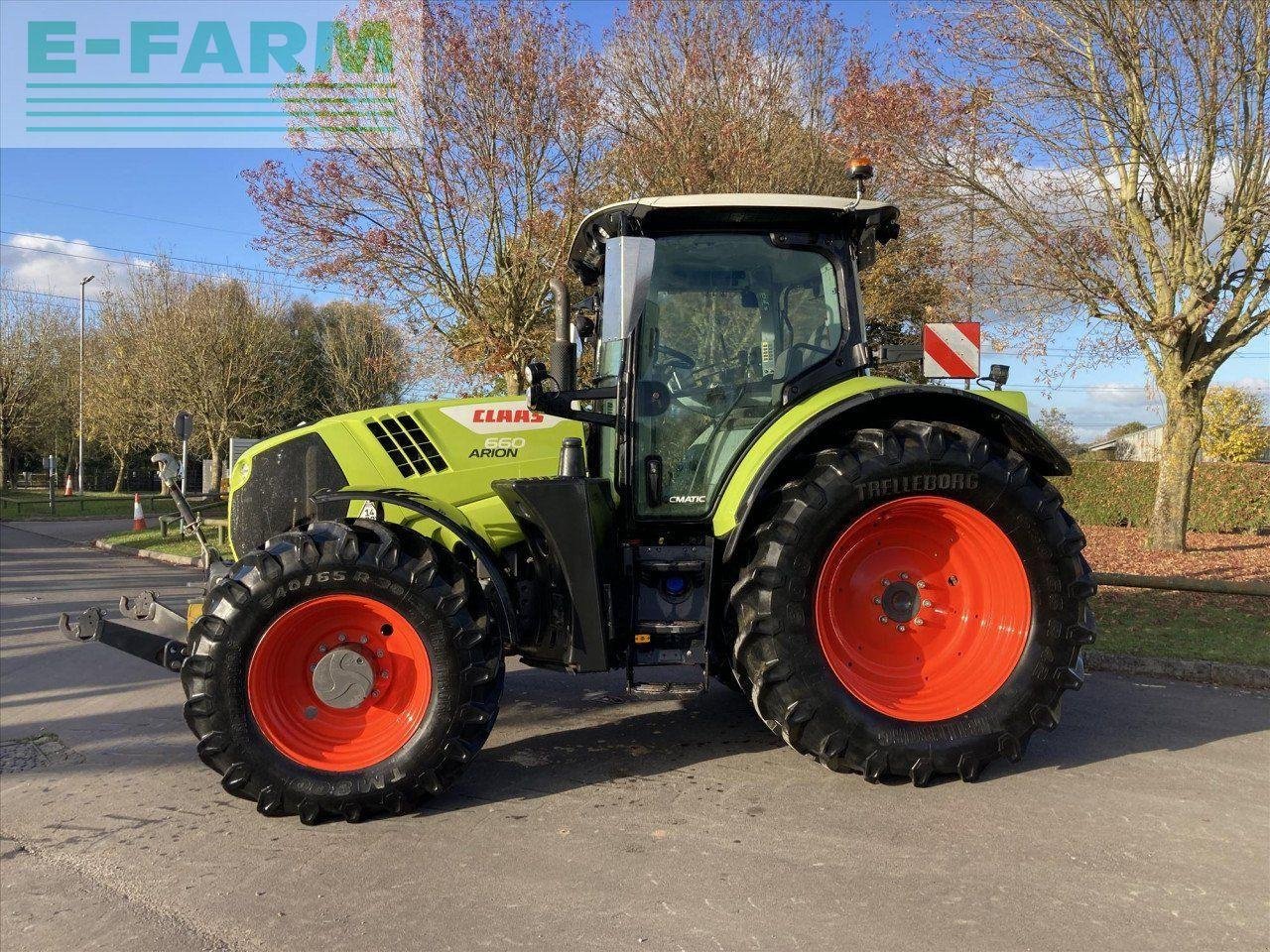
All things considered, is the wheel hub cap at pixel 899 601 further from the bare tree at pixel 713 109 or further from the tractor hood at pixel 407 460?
the bare tree at pixel 713 109

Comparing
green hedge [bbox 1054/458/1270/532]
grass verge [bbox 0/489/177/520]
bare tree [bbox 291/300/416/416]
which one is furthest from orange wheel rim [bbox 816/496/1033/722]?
bare tree [bbox 291/300/416/416]

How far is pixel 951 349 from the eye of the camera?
20.6 ft

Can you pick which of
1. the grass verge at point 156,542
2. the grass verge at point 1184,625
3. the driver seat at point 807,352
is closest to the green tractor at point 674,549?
the driver seat at point 807,352

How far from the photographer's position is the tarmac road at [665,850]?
2.72 m

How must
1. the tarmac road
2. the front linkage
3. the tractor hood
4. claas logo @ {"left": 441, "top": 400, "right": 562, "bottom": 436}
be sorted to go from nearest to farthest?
the tarmac road → the front linkage → the tractor hood → claas logo @ {"left": 441, "top": 400, "right": 562, "bottom": 436}

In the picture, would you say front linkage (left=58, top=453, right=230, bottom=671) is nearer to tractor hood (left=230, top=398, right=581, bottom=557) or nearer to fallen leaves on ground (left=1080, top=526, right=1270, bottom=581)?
tractor hood (left=230, top=398, right=581, bottom=557)


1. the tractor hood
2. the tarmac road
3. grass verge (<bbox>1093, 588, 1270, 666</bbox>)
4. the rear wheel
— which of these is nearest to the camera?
the tarmac road

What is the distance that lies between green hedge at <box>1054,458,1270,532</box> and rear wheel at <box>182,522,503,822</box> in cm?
1471

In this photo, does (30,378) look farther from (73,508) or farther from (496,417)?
(496,417)

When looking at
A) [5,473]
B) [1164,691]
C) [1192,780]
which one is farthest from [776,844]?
[5,473]

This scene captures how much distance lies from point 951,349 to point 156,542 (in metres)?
14.9

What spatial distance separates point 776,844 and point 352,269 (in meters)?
12.2

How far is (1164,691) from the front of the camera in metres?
5.45

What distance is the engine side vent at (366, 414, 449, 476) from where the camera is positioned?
4.12 meters
